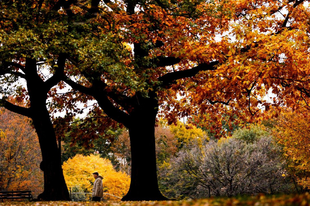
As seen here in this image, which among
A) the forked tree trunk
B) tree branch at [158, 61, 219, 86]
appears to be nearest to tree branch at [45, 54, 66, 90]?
the forked tree trunk

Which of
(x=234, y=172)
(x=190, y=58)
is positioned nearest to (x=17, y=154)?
(x=234, y=172)

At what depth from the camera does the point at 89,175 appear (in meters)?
32.6

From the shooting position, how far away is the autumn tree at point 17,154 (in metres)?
26.8

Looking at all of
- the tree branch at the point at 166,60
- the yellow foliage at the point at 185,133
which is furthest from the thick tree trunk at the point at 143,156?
the yellow foliage at the point at 185,133

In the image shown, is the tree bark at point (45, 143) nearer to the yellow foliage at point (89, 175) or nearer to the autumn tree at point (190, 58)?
the autumn tree at point (190, 58)

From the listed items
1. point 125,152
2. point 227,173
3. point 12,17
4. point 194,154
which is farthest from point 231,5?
point 125,152

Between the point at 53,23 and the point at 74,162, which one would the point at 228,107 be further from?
the point at 74,162

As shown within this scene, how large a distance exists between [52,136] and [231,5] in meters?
8.40

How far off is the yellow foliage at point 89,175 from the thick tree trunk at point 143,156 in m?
18.1

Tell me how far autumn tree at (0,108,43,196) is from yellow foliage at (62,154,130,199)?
367 cm

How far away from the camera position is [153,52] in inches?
462

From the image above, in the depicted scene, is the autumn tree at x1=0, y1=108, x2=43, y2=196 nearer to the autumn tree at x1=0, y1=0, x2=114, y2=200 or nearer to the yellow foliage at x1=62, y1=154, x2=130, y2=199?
the yellow foliage at x1=62, y1=154, x2=130, y2=199

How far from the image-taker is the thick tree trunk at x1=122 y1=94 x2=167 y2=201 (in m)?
11.4

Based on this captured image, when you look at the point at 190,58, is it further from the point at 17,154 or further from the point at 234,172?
the point at 17,154
